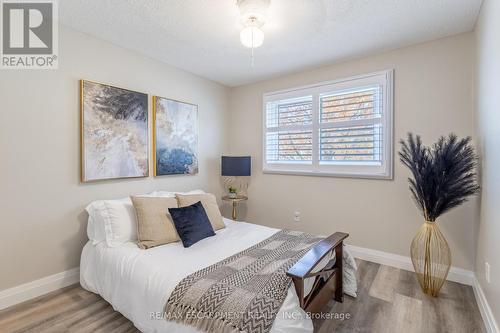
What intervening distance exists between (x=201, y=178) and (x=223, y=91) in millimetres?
1546

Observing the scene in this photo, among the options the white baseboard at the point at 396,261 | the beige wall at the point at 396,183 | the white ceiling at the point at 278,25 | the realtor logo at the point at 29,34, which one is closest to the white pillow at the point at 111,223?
the realtor logo at the point at 29,34

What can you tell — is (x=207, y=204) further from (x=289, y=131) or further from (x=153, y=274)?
(x=289, y=131)

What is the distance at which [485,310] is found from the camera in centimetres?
190

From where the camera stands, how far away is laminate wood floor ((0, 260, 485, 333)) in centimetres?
183

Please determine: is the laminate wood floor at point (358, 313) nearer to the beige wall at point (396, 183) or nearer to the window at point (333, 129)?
the beige wall at point (396, 183)

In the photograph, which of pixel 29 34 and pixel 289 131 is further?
pixel 289 131

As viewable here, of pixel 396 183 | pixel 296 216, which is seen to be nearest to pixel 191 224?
pixel 296 216

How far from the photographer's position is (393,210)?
2.88 metres

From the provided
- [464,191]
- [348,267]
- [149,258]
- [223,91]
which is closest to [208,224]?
[149,258]

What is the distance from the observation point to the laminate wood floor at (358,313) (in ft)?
6.02

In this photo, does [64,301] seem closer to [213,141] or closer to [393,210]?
[213,141]

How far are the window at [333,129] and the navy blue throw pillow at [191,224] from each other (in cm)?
167

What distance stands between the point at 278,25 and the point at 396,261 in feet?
9.43

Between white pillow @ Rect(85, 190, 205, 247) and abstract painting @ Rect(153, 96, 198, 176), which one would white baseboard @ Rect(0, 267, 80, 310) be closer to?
white pillow @ Rect(85, 190, 205, 247)
